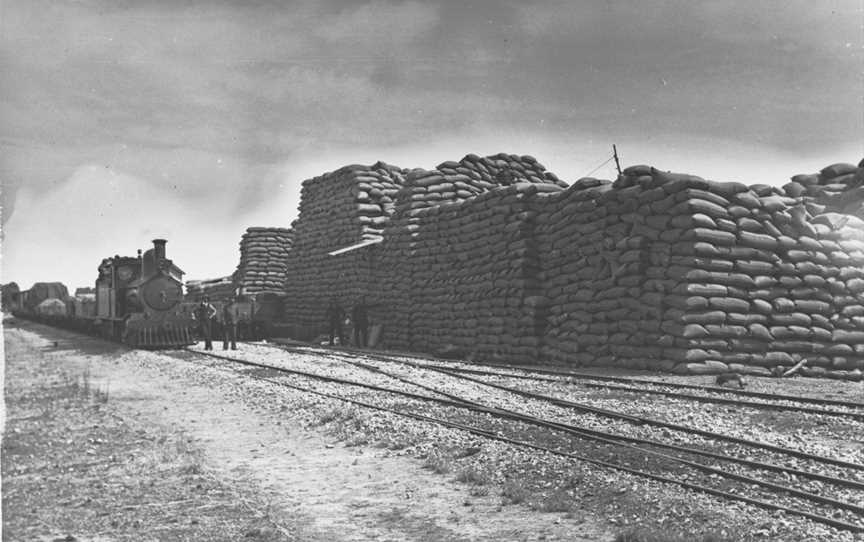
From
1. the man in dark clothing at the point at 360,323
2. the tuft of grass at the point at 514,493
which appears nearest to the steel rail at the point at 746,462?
the tuft of grass at the point at 514,493

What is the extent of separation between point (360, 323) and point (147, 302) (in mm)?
5806

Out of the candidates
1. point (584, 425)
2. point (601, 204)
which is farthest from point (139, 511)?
point (601, 204)

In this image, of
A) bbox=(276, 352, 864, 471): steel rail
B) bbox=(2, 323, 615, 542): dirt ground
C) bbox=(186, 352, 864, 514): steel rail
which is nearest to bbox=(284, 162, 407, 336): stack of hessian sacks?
bbox=(186, 352, 864, 514): steel rail

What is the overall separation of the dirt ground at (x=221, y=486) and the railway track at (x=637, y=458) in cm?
98

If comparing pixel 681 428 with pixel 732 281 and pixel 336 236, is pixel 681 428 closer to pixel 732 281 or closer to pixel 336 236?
pixel 732 281

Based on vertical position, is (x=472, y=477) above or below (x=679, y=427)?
below

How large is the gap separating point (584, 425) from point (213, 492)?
12.1 ft

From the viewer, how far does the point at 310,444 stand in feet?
21.7

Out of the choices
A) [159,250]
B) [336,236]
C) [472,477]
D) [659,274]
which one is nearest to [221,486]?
[472,477]

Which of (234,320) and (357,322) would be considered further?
(357,322)

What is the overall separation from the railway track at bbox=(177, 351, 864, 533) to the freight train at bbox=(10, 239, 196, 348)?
35.5 ft

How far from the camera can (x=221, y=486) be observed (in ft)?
16.8

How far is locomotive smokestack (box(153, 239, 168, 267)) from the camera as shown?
68.0 ft

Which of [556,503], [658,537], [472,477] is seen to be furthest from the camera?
[472,477]
